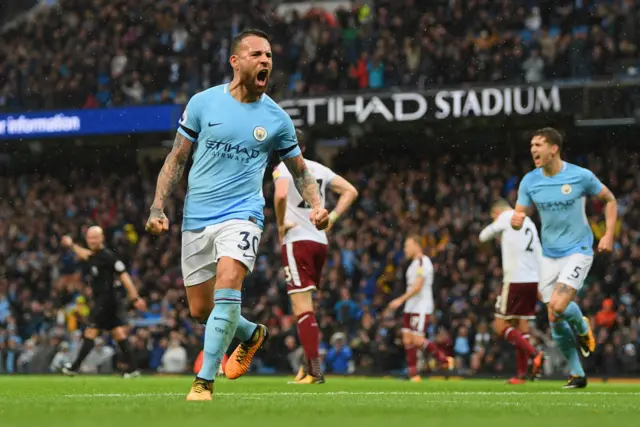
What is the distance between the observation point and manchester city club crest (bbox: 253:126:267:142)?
7445mm

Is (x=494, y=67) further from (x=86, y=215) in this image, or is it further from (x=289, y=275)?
(x=289, y=275)

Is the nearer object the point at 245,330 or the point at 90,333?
the point at 245,330

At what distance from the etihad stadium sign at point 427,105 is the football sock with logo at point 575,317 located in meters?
12.5

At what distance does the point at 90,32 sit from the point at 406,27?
29.2ft

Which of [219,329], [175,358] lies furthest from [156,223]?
[175,358]

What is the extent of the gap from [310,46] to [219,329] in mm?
20141

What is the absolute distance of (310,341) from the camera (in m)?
11.1

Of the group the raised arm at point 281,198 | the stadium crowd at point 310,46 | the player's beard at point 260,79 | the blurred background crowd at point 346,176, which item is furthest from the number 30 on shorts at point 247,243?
the stadium crowd at point 310,46

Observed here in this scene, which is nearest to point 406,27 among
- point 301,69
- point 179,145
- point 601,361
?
point 301,69

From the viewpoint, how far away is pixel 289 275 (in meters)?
11.3

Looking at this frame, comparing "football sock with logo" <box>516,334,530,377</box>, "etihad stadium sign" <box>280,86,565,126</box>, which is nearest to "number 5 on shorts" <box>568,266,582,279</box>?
"football sock with logo" <box>516,334,530,377</box>

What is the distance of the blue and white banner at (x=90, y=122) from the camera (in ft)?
86.2

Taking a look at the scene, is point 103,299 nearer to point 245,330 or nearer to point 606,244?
point 606,244

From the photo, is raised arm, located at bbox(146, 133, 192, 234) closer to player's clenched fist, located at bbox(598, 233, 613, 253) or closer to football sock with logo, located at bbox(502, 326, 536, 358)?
player's clenched fist, located at bbox(598, 233, 613, 253)
